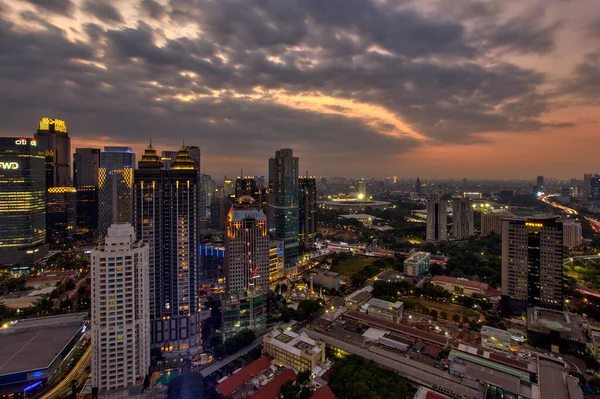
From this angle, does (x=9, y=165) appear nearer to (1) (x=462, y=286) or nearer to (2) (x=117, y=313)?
(2) (x=117, y=313)

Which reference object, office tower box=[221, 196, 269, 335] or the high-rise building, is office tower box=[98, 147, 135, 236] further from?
office tower box=[221, 196, 269, 335]

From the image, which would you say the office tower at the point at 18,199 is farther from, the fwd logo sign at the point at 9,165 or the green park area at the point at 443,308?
the green park area at the point at 443,308

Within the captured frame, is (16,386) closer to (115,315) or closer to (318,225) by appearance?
(115,315)

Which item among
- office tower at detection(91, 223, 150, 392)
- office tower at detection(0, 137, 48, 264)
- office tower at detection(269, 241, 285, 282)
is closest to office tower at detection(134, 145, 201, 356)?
office tower at detection(91, 223, 150, 392)

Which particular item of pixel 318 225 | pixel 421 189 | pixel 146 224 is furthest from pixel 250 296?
pixel 421 189

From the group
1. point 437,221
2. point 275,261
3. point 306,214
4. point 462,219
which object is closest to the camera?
point 275,261

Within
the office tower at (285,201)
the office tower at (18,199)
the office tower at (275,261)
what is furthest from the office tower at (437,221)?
the office tower at (18,199)

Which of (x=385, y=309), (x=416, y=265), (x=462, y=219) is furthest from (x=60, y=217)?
(x=462, y=219)
